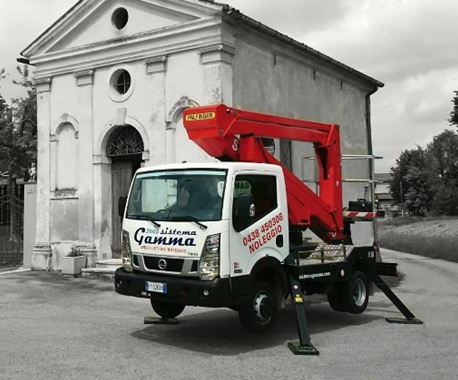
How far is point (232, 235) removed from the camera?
7.07 meters

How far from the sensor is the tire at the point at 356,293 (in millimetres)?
8984

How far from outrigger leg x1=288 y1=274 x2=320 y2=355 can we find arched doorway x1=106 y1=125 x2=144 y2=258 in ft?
27.5

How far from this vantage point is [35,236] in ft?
55.1

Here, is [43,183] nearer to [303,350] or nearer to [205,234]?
[205,234]

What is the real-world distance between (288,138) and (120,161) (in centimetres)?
779

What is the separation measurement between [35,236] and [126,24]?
6743mm

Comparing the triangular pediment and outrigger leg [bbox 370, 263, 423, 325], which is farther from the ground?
the triangular pediment

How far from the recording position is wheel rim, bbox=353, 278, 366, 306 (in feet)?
30.3

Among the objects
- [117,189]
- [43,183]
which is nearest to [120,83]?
[117,189]

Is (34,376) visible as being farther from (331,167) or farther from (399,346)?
(331,167)

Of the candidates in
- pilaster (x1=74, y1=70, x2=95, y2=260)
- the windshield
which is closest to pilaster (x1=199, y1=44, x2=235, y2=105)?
pilaster (x1=74, y1=70, x2=95, y2=260)

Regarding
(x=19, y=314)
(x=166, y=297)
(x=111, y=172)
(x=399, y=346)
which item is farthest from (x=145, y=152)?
(x=399, y=346)

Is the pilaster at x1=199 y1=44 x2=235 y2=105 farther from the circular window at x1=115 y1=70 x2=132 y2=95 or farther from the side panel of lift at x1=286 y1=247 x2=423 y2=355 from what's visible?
the side panel of lift at x1=286 y1=247 x2=423 y2=355

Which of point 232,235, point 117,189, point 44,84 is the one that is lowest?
point 232,235
